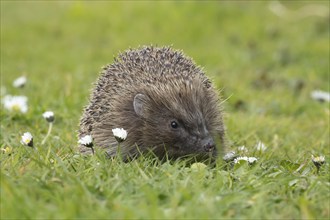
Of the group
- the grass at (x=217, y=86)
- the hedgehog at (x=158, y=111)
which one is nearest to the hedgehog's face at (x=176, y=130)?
the hedgehog at (x=158, y=111)

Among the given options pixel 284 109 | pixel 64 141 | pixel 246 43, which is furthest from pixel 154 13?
pixel 64 141

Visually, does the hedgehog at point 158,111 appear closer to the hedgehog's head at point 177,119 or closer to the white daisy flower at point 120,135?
the hedgehog's head at point 177,119

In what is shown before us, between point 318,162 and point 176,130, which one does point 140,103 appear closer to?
point 176,130

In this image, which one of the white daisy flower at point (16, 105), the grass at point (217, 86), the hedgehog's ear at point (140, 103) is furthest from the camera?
the white daisy flower at point (16, 105)

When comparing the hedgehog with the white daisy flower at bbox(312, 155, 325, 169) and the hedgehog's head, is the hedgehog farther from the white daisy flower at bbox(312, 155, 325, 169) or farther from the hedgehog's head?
the white daisy flower at bbox(312, 155, 325, 169)

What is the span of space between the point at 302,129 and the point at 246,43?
7.07 meters

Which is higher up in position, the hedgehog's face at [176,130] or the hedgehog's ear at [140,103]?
the hedgehog's ear at [140,103]

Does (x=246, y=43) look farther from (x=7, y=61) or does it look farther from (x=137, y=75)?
(x=137, y=75)

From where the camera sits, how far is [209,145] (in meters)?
6.06

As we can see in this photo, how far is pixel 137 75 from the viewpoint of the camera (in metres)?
6.70

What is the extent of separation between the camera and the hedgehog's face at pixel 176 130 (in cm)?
613

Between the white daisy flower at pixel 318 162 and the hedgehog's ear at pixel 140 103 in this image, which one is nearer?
the white daisy flower at pixel 318 162

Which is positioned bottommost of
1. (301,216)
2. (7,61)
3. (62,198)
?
(301,216)

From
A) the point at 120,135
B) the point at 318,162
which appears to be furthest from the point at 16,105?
the point at 318,162
